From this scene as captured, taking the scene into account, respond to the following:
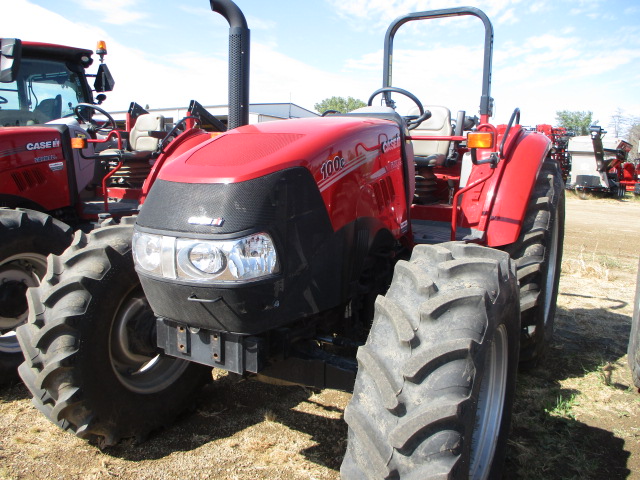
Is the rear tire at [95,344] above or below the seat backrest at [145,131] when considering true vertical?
below

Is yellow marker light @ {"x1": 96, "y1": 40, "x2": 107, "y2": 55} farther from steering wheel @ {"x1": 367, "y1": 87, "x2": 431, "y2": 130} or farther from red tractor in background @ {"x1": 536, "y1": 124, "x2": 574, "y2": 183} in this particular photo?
red tractor in background @ {"x1": 536, "y1": 124, "x2": 574, "y2": 183}

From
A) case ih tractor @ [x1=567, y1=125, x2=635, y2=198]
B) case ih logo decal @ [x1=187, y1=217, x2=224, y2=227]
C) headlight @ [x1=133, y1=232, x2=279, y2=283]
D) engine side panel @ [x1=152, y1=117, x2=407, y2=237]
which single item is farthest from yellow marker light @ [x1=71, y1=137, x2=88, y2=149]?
case ih tractor @ [x1=567, y1=125, x2=635, y2=198]

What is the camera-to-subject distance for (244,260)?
184 centimetres

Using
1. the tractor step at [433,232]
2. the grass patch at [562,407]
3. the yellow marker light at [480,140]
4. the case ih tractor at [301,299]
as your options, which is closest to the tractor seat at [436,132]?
the tractor step at [433,232]

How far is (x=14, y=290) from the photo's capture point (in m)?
3.52

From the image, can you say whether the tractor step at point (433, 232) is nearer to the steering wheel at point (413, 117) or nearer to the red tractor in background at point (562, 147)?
the steering wheel at point (413, 117)

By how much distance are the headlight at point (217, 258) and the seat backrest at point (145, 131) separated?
437 centimetres

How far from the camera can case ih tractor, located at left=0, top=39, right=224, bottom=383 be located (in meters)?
3.53

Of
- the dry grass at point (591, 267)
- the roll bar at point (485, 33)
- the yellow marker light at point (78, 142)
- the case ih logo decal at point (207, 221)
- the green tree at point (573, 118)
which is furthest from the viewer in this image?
the green tree at point (573, 118)

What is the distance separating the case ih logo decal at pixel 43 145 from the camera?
4.38m

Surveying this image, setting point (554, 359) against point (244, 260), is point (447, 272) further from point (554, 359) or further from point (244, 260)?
point (554, 359)

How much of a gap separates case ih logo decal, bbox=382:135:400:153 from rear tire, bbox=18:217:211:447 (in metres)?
1.25

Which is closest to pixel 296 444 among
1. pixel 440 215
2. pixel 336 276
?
pixel 336 276

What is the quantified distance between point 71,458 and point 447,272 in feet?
6.36
